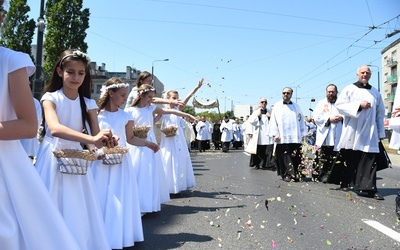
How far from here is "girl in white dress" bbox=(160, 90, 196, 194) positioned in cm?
778

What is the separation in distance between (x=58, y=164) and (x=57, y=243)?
1.22 meters

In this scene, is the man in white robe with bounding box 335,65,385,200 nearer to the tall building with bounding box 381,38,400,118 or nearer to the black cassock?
the black cassock

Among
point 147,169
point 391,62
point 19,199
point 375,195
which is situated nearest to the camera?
point 19,199

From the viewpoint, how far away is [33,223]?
1.94 m

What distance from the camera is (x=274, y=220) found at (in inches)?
219

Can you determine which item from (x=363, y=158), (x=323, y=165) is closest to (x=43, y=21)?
(x=323, y=165)

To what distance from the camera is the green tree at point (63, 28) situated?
A: 33.2 meters

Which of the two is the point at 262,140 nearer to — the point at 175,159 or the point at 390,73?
the point at 175,159

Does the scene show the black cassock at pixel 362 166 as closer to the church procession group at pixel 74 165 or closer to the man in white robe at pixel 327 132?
the man in white robe at pixel 327 132

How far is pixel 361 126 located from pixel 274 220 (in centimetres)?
320

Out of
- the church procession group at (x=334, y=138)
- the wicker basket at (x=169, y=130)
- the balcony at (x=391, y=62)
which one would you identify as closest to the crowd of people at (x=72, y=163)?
the wicker basket at (x=169, y=130)

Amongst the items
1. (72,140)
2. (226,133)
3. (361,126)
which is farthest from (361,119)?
(226,133)

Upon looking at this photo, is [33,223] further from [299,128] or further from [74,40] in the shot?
[74,40]

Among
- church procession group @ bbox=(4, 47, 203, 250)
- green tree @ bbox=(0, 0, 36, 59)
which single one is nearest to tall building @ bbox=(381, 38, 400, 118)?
green tree @ bbox=(0, 0, 36, 59)
